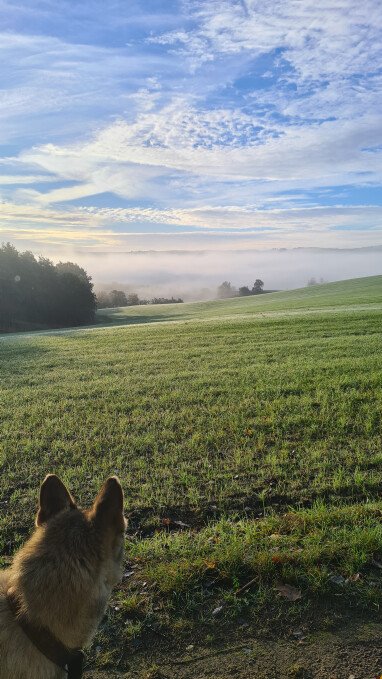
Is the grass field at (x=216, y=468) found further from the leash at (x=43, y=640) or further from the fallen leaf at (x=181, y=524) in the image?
the leash at (x=43, y=640)

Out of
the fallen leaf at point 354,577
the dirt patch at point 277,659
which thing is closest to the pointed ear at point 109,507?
the dirt patch at point 277,659

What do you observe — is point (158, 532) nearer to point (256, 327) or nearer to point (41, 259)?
point (256, 327)

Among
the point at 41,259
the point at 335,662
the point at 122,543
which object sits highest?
the point at 41,259

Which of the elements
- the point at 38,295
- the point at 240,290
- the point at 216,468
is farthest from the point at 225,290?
the point at 216,468

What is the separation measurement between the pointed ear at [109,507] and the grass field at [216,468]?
1545 mm

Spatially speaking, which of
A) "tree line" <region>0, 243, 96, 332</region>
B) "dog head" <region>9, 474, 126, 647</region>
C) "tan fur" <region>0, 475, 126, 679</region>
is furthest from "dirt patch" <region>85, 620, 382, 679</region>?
"tree line" <region>0, 243, 96, 332</region>

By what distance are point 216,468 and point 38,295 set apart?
6134 centimetres

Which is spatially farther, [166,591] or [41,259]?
[41,259]

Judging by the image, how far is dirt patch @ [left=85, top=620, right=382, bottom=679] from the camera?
10.7 ft

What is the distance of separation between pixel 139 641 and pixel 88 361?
12528mm

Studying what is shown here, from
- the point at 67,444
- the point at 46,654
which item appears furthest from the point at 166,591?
the point at 67,444

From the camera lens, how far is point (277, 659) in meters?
3.38

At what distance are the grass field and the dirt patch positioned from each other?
238mm

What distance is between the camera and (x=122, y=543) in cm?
278
